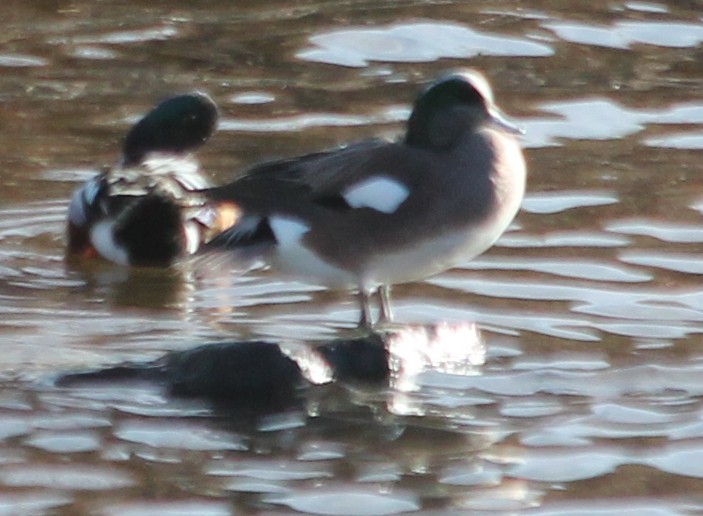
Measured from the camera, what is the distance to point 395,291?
784cm

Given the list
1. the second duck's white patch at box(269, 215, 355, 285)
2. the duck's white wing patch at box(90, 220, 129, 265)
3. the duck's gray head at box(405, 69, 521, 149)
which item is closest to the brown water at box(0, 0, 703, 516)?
the duck's white wing patch at box(90, 220, 129, 265)

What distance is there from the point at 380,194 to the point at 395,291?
1.12 metres

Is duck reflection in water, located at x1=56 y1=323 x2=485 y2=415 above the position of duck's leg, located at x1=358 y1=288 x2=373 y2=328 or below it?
below

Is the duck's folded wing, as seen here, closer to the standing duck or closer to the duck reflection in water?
the standing duck

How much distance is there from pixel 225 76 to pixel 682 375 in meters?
4.86

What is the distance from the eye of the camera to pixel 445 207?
6754 millimetres

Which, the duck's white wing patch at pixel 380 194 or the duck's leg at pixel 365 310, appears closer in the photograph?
the duck's white wing patch at pixel 380 194

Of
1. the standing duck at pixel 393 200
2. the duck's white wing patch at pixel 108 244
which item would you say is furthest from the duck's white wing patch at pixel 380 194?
the duck's white wing patch at pixel 108 244

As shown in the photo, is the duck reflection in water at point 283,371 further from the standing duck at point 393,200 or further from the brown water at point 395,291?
the standing duck at point 393,200

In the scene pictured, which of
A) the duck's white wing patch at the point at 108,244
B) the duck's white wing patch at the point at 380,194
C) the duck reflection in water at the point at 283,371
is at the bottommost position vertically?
the duck reflection in water at the point at 283,371

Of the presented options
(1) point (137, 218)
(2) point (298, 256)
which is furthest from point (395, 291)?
(1) point (137, 218)

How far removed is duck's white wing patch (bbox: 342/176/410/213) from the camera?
6770 mm

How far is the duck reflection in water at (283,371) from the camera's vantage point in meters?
6.46

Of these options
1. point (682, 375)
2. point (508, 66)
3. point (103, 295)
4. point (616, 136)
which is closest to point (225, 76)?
point (508, 66)
